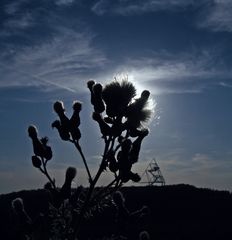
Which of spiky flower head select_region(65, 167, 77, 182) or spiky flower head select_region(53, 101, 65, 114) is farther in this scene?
→ spiky flower head select_region(53, 101, 65, 114)

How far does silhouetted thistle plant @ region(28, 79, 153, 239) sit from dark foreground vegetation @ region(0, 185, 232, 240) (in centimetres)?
6287

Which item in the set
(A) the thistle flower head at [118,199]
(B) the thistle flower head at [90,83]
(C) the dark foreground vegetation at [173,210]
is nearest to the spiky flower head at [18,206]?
(A) the thistle flower head at [118,199]

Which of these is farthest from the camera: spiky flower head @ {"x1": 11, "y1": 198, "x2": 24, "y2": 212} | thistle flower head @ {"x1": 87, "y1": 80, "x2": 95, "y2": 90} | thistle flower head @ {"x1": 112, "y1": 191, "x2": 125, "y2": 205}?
thistle flower head @ {"x1": 87, "y1": 80, "x2": 95, "y2": 90}

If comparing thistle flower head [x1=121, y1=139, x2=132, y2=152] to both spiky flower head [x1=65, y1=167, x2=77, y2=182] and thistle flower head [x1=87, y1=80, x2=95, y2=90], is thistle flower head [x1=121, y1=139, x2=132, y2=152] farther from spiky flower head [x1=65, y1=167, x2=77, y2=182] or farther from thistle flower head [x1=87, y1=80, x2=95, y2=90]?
thistle flower head [x1=87, y1=80, x2=95, y2=90]

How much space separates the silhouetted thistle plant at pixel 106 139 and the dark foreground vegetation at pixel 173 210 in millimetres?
62871

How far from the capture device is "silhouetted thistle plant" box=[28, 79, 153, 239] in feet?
21.9

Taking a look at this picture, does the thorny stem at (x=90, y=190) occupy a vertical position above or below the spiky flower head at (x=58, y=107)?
below

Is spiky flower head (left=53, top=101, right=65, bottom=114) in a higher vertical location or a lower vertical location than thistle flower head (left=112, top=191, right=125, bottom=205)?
higher

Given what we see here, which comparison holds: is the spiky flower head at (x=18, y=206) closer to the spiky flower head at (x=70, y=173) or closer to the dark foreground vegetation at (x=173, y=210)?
the spiky flower head at (x=70, y=173)

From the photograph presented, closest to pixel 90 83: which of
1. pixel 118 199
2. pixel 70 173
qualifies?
pixel 70 173

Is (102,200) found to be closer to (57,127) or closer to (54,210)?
(54,210)

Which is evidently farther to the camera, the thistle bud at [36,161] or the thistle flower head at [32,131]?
the thistle flower head at [32,131]

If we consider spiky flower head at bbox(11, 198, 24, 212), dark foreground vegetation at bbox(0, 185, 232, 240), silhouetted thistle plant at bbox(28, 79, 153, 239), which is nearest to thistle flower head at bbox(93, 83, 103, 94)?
silhouetted thistle plant at bbox(28, 79, 153, 239)

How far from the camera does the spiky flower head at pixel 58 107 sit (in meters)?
8.00
